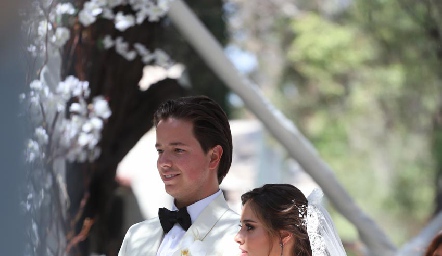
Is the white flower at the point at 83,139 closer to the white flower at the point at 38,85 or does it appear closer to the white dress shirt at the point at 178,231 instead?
the white flower at the point at 38,85

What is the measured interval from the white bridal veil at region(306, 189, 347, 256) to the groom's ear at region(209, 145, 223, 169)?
11.9 inches

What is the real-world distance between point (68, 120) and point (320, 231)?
2789mm

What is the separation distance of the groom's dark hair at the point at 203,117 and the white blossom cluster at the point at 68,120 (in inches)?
52.4

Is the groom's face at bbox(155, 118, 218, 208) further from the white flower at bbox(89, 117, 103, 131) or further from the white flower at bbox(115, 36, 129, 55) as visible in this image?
the white flower at bbox(115, 36, 129, 55)

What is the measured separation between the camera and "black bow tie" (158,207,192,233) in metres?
2.62

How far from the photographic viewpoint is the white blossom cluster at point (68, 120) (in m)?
4.15

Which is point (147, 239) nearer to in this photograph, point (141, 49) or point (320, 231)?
point (320, 231)

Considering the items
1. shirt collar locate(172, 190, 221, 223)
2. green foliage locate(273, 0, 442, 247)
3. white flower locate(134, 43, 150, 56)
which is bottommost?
green foliage locate(273, 0, 442, 247)

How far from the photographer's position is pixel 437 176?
10305 mm

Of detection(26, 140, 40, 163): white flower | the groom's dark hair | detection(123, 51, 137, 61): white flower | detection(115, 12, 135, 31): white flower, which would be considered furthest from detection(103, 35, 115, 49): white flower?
the groom's dark hair

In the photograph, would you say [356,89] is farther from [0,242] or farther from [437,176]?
[0,242]

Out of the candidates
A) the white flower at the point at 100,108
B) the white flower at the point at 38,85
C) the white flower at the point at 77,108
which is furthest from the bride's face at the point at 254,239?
the white flower at the point at 100,108

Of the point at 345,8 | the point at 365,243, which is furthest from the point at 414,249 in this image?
the point at 345,8

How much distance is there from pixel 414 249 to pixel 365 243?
1.60 ft
